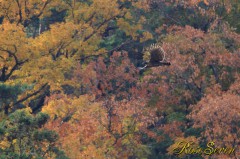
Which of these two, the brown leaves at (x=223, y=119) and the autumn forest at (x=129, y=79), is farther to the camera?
the autumn forest at (x=129, y=79)

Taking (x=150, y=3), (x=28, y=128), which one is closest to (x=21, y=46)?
(x=28, y=128)

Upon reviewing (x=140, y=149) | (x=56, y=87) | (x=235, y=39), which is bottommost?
(x=140, y=149)

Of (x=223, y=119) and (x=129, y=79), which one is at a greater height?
(x=223, y=119)

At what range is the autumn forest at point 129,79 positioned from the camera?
27.3m

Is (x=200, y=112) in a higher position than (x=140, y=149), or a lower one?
higher

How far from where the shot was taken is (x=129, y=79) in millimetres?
35812

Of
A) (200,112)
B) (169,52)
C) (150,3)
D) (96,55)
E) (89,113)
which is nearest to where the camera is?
(200,112)

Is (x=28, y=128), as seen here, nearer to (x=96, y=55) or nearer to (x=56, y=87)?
(x=56, y=87)

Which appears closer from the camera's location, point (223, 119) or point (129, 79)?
point (223, 119)

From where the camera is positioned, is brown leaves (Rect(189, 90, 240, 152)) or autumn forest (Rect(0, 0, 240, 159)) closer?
brown leaves (Rect(189, 90, 240, 152))

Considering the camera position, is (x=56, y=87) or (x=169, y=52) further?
(x=169, y=52)

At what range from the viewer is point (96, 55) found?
111 ft

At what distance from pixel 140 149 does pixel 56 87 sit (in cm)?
439

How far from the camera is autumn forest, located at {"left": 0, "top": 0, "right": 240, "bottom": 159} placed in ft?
89.6
